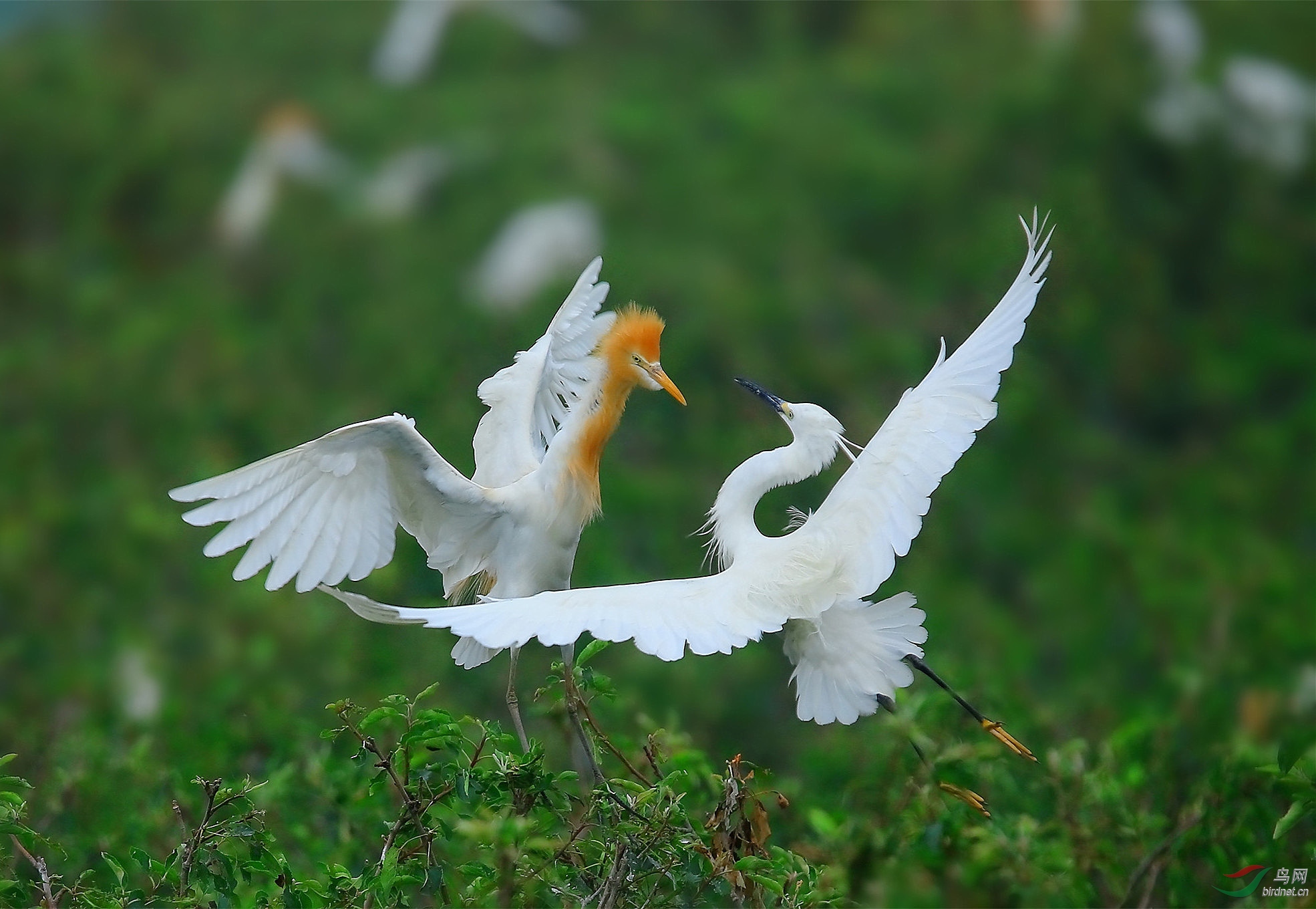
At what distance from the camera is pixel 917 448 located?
3.02 meters

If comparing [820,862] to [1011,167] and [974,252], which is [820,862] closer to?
[974,252]

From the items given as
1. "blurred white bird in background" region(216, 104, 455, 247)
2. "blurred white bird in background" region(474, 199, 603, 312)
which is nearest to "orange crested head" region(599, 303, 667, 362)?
"blurred white bird in background" region(474, 199, 603, 312)

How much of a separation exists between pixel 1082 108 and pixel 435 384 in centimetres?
514

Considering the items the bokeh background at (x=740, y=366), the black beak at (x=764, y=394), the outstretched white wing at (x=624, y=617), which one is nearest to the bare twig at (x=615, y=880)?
the outstretched white wing at (x=624, y=617)

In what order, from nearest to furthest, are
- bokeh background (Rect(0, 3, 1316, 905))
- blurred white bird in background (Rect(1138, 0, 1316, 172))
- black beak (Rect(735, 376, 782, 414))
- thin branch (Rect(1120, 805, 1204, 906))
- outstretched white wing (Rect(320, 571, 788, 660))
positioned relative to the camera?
outstretched white wing (Rect(320, 571, 788, 660))
thin branch (Rect(1120, 805, 1204, 906))
black beak (Rect(735, 376, 782, 414))
bokeh background (Rect(0, 3, 1316, 905))
blurred white bird in background (Rect(1138, 0, 1316, 172))

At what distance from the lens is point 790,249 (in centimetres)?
903

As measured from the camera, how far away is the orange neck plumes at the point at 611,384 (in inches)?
140

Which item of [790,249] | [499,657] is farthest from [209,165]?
[499,657]

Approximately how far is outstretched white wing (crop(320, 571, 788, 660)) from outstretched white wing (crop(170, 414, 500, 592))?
0.18m

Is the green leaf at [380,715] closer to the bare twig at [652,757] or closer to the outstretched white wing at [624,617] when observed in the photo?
the outstretched white wing at [624,617]

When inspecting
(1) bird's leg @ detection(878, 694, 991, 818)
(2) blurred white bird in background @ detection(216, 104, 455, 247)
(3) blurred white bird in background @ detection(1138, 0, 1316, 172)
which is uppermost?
(1) bird's leg @ detection(878, 694, 991, 818)

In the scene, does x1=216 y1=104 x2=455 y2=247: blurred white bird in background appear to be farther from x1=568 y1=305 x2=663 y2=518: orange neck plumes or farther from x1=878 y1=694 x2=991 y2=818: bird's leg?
x1=878 y1=694 x2=991 y2=818: bird's leg

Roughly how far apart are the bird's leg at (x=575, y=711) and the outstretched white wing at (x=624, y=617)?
0.08 metres

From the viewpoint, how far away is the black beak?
11.1ft
